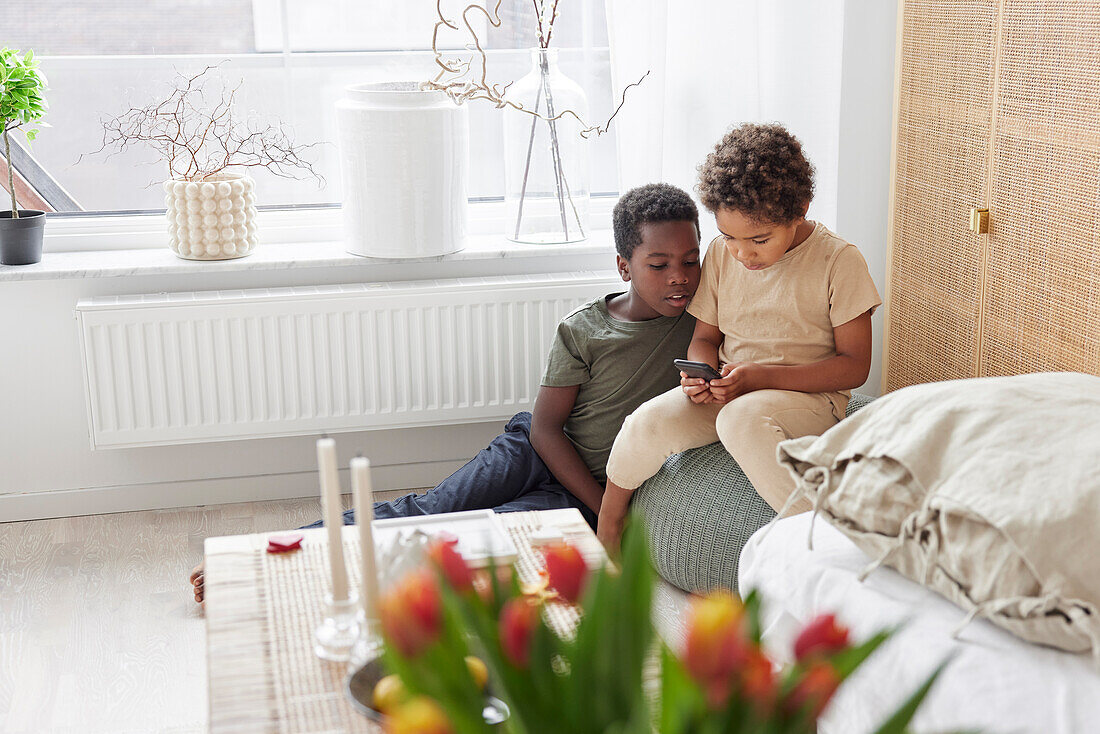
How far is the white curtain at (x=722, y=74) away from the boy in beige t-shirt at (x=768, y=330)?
442mm

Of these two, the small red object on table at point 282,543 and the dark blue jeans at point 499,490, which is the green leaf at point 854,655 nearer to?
the small red object on table at point 282,543

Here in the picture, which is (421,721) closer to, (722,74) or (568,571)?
(568,571)

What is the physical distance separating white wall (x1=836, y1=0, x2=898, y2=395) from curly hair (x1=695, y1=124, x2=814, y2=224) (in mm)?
534

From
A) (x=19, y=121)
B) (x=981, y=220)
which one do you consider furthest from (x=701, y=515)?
(x=19, y=121)

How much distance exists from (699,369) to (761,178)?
348 mm

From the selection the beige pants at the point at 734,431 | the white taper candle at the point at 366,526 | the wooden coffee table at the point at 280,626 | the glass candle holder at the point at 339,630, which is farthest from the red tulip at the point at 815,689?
the beige pants at the point at 734,431

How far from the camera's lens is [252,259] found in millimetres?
2492

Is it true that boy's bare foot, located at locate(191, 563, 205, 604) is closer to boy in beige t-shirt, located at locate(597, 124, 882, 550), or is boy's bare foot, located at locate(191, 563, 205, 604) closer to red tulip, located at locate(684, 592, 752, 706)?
boy in beige t-shirt, located at locate(597, 124, 882, 550)

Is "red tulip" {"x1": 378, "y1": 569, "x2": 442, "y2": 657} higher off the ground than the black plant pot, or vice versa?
the black plant pot

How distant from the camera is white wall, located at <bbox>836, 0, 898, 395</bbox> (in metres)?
2.39

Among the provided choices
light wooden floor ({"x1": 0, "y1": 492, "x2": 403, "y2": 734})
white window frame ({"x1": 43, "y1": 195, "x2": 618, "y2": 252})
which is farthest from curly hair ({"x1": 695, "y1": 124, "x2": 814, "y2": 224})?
light wooden floor ({"x1": 0, "y1": 492, "x2": 403, "y2": 734})

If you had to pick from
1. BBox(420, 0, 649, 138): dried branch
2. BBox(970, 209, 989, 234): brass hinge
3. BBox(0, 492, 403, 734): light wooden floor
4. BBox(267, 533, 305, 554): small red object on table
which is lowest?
BBox(0, 492, 403, 734): light wooden floor

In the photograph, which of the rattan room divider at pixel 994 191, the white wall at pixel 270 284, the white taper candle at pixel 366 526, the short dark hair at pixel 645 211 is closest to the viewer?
the white taper candle at pixel 366 526

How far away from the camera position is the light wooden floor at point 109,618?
179 centimetres
